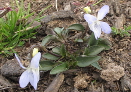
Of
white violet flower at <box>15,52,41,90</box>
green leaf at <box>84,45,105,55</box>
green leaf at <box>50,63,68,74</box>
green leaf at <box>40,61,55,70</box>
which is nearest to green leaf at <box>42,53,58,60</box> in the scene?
green leaf at <box>40,61,55,70</box>

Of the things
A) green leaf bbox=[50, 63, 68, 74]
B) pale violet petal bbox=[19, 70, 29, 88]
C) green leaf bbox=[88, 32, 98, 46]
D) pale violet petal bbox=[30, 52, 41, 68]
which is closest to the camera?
pale violet petal bbox=[30, 52, 41, 68]

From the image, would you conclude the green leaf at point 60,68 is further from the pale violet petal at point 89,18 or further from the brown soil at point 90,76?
the pale violet petal at point 89,18

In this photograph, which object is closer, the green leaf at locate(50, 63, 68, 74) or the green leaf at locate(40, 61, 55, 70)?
the green leaf at locate(50, 63, 68, 74)

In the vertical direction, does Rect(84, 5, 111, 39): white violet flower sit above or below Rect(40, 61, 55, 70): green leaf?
above

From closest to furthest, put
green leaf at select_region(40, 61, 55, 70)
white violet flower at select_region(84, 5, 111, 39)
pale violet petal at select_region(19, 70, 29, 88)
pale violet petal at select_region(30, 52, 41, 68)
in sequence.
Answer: pale violet petal at select_region(30, 52, 41, 68) < pale violet petal at select_region(19, 70, 29, 88) < white violet flower at select_region(84, 5, 111, 39) < green leaf at select_region(40, 61, 55, 70)

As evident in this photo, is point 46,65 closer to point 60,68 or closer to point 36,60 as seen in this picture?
point 60,68

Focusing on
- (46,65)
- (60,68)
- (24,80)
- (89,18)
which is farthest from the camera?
(46,65)

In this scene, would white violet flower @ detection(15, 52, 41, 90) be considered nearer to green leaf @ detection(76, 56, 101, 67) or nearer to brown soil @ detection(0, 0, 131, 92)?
brown soil @ detection(0, 0, 131, 92)

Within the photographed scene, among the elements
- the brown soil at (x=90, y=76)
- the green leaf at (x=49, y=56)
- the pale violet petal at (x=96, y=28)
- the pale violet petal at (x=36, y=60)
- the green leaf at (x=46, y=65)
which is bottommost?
the brown soil at (x=90, y=76)

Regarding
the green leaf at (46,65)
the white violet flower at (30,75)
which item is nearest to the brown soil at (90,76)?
the green leaf at (46,65)

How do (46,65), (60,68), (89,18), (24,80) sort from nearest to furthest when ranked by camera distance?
(24,80), (89,18), (60,68), (46,65)

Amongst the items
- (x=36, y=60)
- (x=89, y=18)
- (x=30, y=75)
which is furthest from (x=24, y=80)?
(x=89, y=18)
